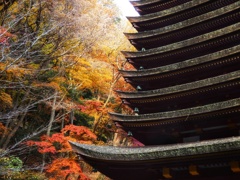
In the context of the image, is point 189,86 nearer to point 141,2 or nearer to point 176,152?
point 176,152

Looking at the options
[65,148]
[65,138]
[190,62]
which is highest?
[190,62]

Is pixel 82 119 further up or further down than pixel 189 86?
further down

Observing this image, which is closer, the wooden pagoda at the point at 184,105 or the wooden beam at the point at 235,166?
the wooden beam at the point at 235,166

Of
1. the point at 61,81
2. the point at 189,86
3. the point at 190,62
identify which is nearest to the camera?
the point at 189,86

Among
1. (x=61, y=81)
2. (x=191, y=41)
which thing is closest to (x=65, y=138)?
(x=61, y=81)

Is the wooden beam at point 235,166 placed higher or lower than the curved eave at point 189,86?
lower

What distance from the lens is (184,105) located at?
9.46m

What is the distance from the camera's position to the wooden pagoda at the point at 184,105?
6.59 meters

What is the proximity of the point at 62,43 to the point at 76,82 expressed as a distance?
3.92 m

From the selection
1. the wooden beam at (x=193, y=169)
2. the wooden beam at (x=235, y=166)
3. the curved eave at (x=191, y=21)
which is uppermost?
the curved eave at (x=191, y=21)

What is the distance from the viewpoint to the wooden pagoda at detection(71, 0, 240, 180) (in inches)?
259

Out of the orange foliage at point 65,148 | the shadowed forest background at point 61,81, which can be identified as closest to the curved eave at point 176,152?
the orange foliage at point 65,148

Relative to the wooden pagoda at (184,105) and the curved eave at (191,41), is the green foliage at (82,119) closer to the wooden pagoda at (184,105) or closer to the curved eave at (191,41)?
the wooden pagoda at (184,105)

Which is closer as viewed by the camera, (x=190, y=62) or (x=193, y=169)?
(x=193, y=169)
